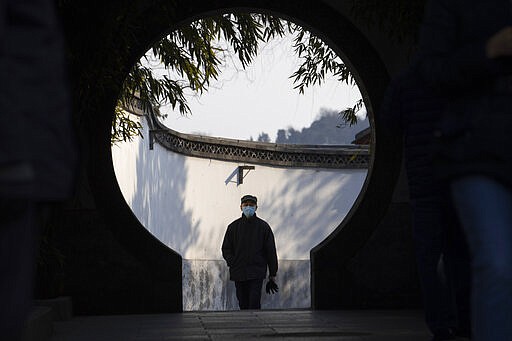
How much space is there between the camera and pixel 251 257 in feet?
38.0

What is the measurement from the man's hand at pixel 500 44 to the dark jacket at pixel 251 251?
874 cm

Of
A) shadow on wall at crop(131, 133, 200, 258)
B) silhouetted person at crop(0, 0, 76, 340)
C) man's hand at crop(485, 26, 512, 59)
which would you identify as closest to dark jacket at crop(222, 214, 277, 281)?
shadow on wall at crop(131, 133, 200, 258)

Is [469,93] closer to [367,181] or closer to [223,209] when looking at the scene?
[367,181]

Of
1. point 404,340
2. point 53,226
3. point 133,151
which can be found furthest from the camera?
point 133,151

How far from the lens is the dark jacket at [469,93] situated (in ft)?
9.42

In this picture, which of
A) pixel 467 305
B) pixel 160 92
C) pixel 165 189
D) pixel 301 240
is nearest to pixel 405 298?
pixel 467 305

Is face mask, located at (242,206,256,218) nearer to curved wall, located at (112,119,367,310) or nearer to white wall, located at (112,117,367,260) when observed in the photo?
white wall, located at (112,117,367,260)

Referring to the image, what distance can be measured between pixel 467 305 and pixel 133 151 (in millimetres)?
12101

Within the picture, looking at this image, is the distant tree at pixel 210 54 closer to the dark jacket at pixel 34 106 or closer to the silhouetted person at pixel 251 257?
the silhouetted person at pixel 251 257

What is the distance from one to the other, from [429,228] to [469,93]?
2.10 m

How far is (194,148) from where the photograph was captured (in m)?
21.2

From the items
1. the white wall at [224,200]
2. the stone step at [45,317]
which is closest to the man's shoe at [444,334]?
the stone step at [45,317]

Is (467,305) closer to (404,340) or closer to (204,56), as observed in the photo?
(404,340)

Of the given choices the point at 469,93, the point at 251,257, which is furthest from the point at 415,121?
the point at 251,257
